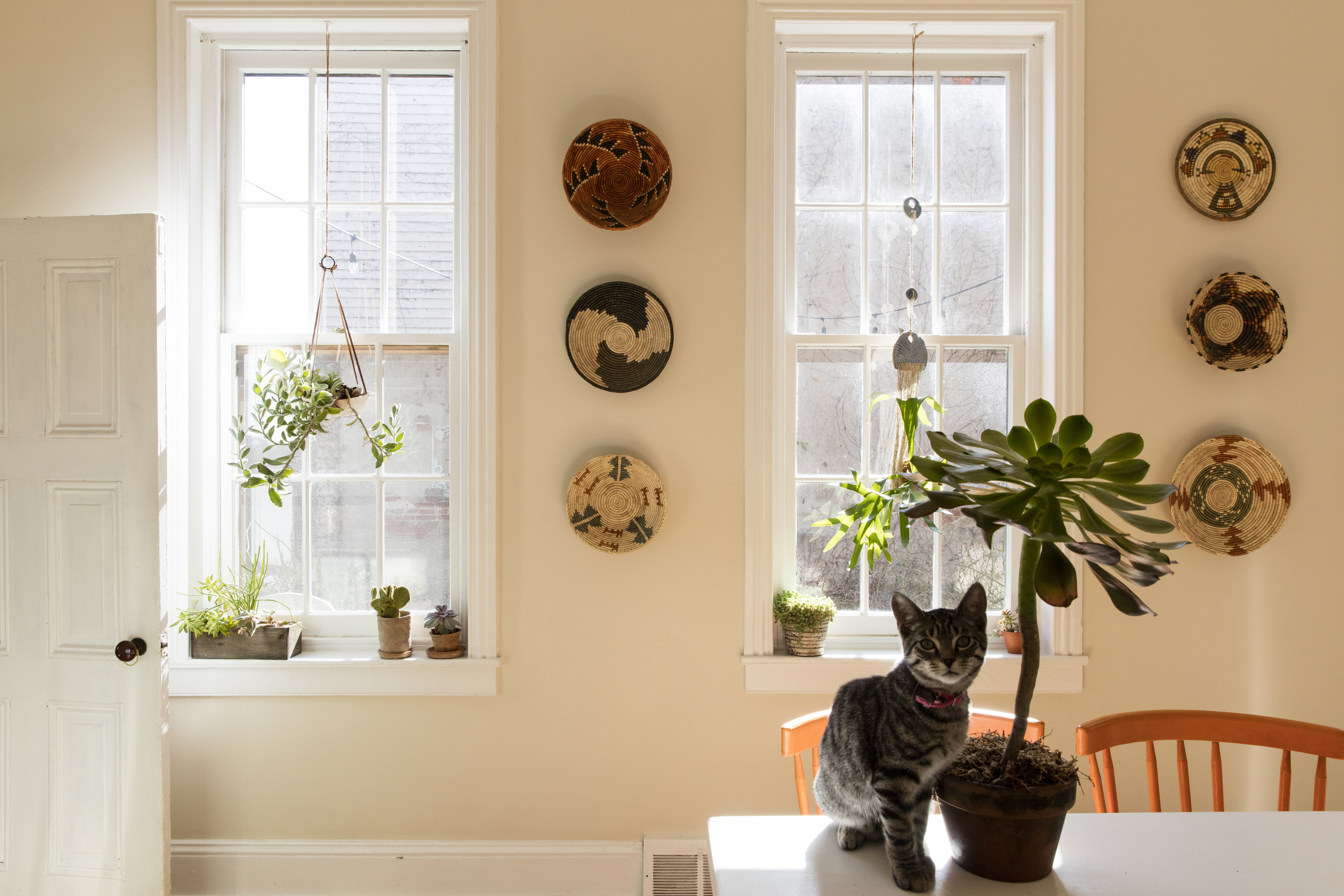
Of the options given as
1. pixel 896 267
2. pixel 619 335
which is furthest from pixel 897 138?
pixel 619 335

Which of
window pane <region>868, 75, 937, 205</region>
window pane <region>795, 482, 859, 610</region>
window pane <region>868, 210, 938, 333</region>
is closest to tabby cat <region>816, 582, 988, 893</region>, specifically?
window pane <region>795, 482, 859, 610</region>

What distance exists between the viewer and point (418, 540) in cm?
243

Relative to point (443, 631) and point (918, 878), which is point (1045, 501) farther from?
point (443, 631)

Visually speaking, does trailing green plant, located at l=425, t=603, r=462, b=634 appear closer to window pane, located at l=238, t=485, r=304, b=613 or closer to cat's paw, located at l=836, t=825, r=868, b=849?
window pane, located at l=238, t=485, r=304, b=613

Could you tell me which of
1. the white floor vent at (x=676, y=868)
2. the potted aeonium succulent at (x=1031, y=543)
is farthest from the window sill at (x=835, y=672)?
the potted aeonium succulent at (x=1031, y=543)

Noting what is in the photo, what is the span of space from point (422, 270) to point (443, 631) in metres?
1.15

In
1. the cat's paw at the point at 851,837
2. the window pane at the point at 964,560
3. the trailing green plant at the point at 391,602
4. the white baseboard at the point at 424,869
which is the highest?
the window pane at the point at 964,560

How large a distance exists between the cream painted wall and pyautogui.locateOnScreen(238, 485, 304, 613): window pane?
0.36m

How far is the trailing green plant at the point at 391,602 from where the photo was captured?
2.29 metres

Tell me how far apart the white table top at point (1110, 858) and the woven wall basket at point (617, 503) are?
3.48 ft

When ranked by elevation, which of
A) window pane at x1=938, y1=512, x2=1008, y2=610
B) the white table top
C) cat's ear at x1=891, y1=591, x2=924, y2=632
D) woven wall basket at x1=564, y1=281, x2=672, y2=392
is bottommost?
the white table top

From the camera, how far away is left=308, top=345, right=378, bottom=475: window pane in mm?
2414

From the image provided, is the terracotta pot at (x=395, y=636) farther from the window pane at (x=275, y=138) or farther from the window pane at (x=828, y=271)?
the window pane at (x=828, y=271)

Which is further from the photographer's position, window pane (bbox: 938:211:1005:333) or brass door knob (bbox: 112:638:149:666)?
window pane (bbox: 938:211:1005:333)
